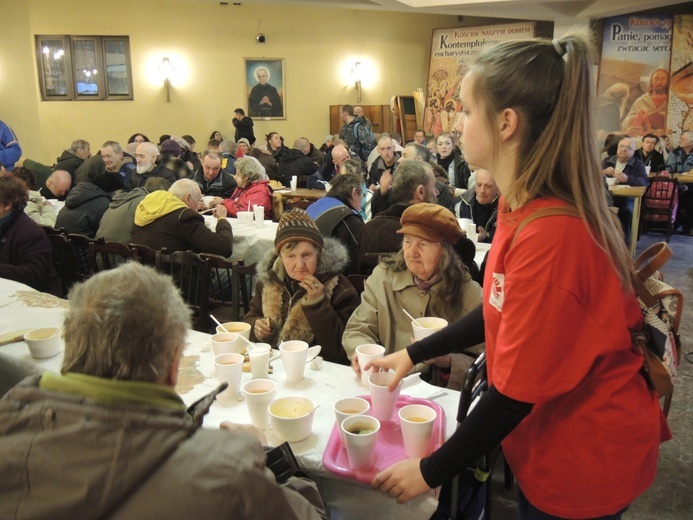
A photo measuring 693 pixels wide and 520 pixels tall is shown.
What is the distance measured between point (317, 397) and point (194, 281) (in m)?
2.43

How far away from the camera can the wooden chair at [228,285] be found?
3605mm

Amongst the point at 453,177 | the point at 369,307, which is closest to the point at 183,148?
the point at 453,177

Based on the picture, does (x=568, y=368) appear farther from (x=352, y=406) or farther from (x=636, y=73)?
(x=636, y=73)

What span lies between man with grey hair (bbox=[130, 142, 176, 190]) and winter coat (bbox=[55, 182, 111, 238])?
5.35 ft

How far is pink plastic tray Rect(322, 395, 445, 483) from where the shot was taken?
149 cm

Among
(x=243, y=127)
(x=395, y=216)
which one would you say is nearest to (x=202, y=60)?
(x=243, y=127)

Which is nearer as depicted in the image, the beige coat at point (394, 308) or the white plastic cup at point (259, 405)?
the white plastic cup at point (259, 405)

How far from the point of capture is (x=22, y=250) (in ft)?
12.7

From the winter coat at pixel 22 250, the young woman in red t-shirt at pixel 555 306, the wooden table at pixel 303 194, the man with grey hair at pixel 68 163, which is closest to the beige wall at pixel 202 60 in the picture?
the man with grey hair at pixel 68 163

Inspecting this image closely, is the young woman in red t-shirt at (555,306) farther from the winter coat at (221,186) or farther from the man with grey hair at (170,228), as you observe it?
A: the winter coat at (221,186)

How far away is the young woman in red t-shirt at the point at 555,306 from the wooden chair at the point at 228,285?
255 cm

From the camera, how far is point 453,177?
785cm


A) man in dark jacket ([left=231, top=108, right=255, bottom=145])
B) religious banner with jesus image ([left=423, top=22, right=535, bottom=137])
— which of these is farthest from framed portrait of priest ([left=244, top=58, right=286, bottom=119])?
religious banner with jesus image ([left=423, top=22, right=535, bottom=137])

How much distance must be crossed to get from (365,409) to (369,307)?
96 centimetres
